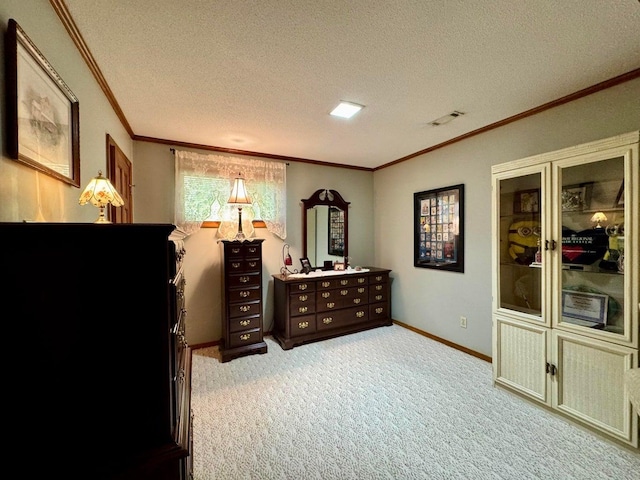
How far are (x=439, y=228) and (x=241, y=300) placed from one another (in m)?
2.56

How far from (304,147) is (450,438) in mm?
3152

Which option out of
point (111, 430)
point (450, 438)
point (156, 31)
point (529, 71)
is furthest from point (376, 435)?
point (156, 31)

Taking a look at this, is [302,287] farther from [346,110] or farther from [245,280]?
[346,110]

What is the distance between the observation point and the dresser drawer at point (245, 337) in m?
3.10

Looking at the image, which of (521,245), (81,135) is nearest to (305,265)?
(521,245)

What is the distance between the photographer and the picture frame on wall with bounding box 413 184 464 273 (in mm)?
3250

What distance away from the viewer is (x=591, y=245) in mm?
1994

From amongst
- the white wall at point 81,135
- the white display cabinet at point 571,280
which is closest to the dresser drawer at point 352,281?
the white display cabinet at point 571,280

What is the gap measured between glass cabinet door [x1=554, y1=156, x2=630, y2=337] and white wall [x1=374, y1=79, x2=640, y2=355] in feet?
1.46

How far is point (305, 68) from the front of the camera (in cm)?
184

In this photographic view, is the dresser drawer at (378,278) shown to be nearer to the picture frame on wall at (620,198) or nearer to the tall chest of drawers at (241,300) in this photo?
the tall chest of drawers at (241,300)

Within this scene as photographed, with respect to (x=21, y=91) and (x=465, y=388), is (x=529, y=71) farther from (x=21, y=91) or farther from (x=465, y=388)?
(x=21, y=91)

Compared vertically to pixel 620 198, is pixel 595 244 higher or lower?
lower

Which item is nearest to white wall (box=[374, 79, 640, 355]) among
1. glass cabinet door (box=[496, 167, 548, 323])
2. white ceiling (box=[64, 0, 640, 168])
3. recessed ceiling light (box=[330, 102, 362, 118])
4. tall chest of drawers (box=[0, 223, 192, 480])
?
white ceiling (box=[64, 0, 640, 168])
